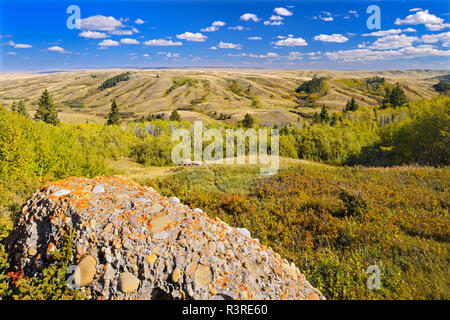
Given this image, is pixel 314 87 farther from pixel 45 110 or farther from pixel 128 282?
pixel 128 282

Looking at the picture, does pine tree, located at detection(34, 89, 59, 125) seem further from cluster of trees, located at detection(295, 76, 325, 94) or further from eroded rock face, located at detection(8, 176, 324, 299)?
cluster of trees, located at detection(295, 76, 325, 94)

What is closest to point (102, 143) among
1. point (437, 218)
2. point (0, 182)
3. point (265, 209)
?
point (0, 182)

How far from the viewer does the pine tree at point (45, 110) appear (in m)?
54.3

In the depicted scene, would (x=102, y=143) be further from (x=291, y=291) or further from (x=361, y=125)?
(x=361, y=125)

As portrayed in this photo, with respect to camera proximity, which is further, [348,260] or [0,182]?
[0,182]

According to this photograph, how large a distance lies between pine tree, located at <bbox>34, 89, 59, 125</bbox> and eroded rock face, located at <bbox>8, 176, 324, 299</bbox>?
6184cm

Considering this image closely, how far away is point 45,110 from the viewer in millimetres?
55062

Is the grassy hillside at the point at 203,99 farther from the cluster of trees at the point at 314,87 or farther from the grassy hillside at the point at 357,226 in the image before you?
the grassy hillside at the point at 357,226

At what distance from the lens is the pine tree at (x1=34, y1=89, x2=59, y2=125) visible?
178 ft

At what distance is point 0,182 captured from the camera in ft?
35.1

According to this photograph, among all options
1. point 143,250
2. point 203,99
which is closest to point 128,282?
point 143,250

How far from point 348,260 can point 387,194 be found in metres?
6.07

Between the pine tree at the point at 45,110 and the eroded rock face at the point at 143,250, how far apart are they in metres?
61.8
